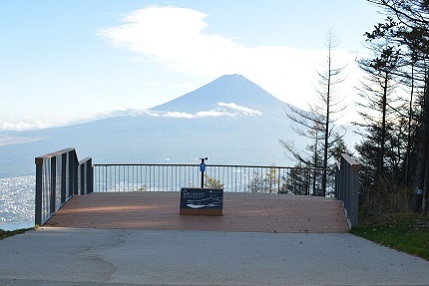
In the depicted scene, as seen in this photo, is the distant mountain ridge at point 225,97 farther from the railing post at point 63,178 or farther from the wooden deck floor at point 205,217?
the railing post at point 63,178

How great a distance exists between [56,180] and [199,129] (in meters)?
86.1

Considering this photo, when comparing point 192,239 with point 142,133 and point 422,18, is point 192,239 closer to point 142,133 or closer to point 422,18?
point 422,18

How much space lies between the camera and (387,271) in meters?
7.88

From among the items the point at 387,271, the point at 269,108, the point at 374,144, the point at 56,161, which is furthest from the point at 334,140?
the point at 269,108

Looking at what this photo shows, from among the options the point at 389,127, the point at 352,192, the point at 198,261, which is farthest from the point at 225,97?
the point at 198,261

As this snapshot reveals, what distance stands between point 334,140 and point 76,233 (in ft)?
142

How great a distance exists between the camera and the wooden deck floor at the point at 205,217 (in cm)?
1380

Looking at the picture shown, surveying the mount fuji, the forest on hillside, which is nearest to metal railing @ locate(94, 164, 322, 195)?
the forest on hillside

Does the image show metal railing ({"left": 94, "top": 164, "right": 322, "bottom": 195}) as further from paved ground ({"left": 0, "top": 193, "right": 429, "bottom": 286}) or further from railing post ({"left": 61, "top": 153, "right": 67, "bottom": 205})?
paved ground ({"left": 0, "top": 193, "right": 429, "bottom": 286})

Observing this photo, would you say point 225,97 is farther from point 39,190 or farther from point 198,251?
point 198,251

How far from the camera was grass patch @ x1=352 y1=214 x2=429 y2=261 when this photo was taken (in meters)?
10.1

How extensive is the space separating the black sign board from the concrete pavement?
3245 mm

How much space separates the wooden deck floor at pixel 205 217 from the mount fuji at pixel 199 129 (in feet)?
198

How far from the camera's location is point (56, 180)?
14594 millimetres
